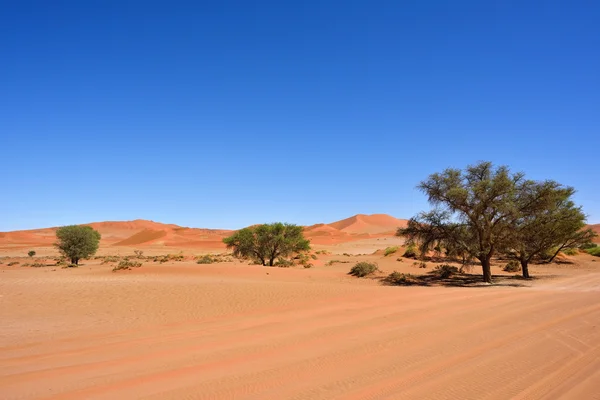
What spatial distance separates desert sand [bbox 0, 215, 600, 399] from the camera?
5.78 metres

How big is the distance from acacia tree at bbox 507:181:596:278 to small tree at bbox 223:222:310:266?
21.0 meters

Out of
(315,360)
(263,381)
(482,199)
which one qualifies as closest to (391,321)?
(315,360)

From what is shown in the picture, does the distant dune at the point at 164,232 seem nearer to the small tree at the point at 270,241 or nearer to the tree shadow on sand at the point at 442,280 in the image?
the small tree at the point at 270,241

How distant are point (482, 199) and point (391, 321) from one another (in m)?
14.2

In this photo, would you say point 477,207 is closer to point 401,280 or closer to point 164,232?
point 401,280

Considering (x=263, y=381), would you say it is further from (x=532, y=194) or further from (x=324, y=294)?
(x=532, y=194)

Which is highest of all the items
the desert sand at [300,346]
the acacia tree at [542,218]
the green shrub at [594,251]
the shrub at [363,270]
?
the acacia tree at [542,218]

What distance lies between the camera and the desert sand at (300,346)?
5.78m

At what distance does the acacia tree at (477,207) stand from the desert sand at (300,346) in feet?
22.1

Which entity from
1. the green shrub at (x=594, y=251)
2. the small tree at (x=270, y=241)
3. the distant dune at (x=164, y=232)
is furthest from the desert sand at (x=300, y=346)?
the distant dune at (x=164, y=232)

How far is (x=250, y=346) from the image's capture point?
8.20 meters

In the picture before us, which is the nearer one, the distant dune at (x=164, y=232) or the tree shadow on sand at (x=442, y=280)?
the tree shadow on sand at (x=442, y=280)

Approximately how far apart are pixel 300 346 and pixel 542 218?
875 inches

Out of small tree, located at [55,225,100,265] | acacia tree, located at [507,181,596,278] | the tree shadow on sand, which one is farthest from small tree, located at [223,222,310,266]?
acacia tree, located at [507,181,596,278]
